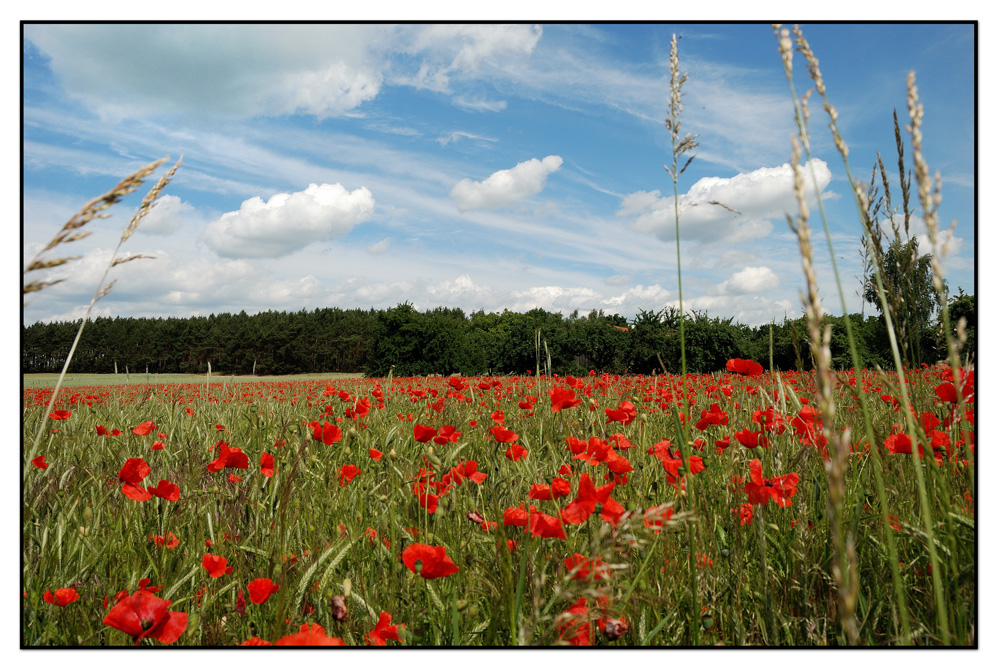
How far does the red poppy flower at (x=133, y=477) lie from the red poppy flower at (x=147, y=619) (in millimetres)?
603

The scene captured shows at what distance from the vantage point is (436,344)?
26.8 m

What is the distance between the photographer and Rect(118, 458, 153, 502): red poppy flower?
162 cm

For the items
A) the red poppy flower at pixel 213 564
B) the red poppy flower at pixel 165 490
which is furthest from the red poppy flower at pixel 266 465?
the red poppy flower at pixel 213 564

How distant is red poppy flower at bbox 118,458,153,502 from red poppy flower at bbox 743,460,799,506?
1.71 m

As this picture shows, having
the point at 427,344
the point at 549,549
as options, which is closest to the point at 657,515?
the point at 549,549

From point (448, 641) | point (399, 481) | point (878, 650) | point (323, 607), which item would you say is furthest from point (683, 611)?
point (399, 481)

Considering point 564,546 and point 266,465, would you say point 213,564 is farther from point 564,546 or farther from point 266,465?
point 564,546

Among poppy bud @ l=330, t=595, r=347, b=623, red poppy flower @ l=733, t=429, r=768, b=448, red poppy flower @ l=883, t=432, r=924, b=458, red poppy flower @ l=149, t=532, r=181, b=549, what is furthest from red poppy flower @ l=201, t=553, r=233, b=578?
red poppy flower @ l=883, t=432, r=924, b=458

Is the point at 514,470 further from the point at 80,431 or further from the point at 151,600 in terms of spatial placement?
the point at 80,431

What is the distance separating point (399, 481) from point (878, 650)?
1.65 m

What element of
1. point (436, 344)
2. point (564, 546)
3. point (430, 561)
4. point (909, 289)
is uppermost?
point (436, 344)

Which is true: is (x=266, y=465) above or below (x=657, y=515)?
below

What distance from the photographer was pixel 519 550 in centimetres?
148

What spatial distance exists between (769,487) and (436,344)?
25677mm
